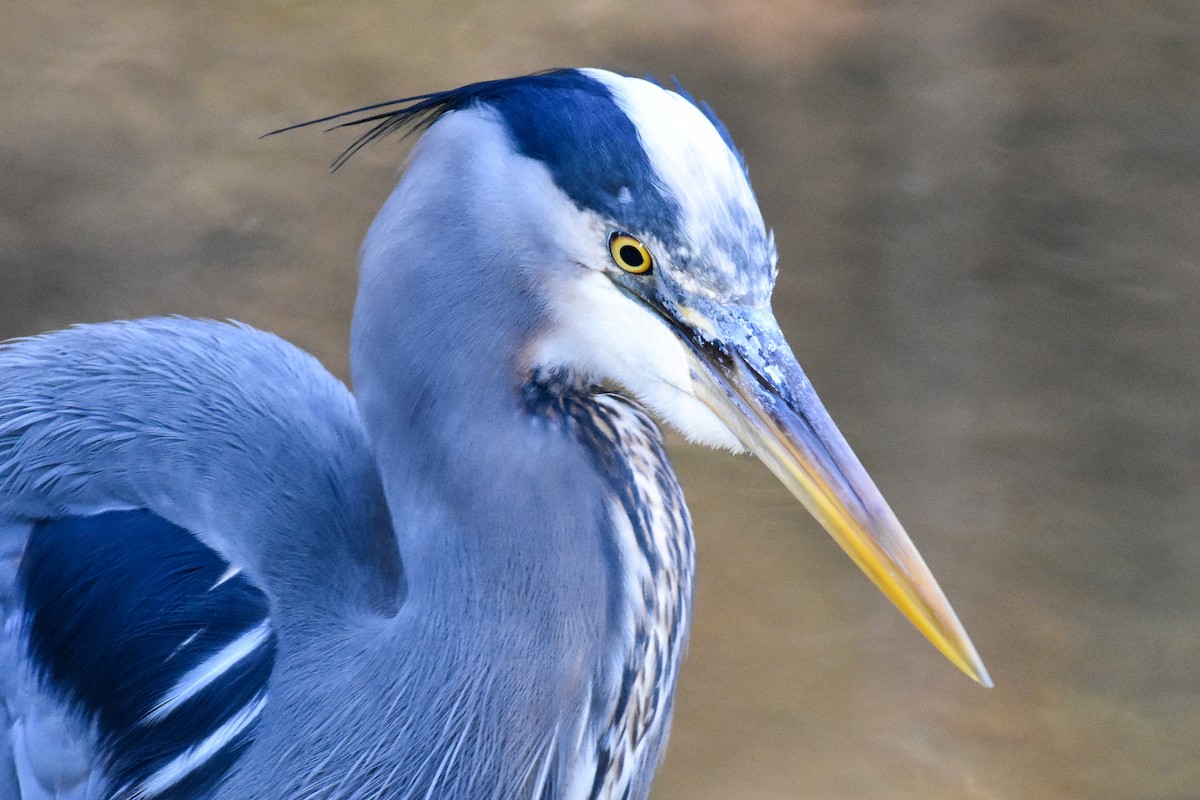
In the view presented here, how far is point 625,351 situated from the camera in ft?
4.25

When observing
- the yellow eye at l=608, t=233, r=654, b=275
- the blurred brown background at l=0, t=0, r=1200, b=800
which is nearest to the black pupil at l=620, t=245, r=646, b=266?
the yellow eye at l=608, t=233, r=654, b=275

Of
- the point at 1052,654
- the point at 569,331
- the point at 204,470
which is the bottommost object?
the point at 1052,654

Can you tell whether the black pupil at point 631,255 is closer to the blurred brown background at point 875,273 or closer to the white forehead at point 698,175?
the white forehead at point 698,175

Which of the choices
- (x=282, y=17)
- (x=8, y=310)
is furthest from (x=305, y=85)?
(x=8, y=310)

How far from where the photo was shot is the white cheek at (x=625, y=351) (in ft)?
4.17

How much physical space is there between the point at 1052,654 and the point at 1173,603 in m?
0.29

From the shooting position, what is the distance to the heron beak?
125 centimetres

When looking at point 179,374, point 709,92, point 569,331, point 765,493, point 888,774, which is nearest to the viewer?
point 569,331

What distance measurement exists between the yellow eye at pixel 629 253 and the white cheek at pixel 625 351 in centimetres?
3

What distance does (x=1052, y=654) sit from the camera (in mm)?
2688

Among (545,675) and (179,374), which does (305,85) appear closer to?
(179,374)

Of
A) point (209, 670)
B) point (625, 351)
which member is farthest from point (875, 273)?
point (209, 670)

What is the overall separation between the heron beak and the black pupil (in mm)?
64

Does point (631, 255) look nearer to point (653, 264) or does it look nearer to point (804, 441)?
point (653, 264)
